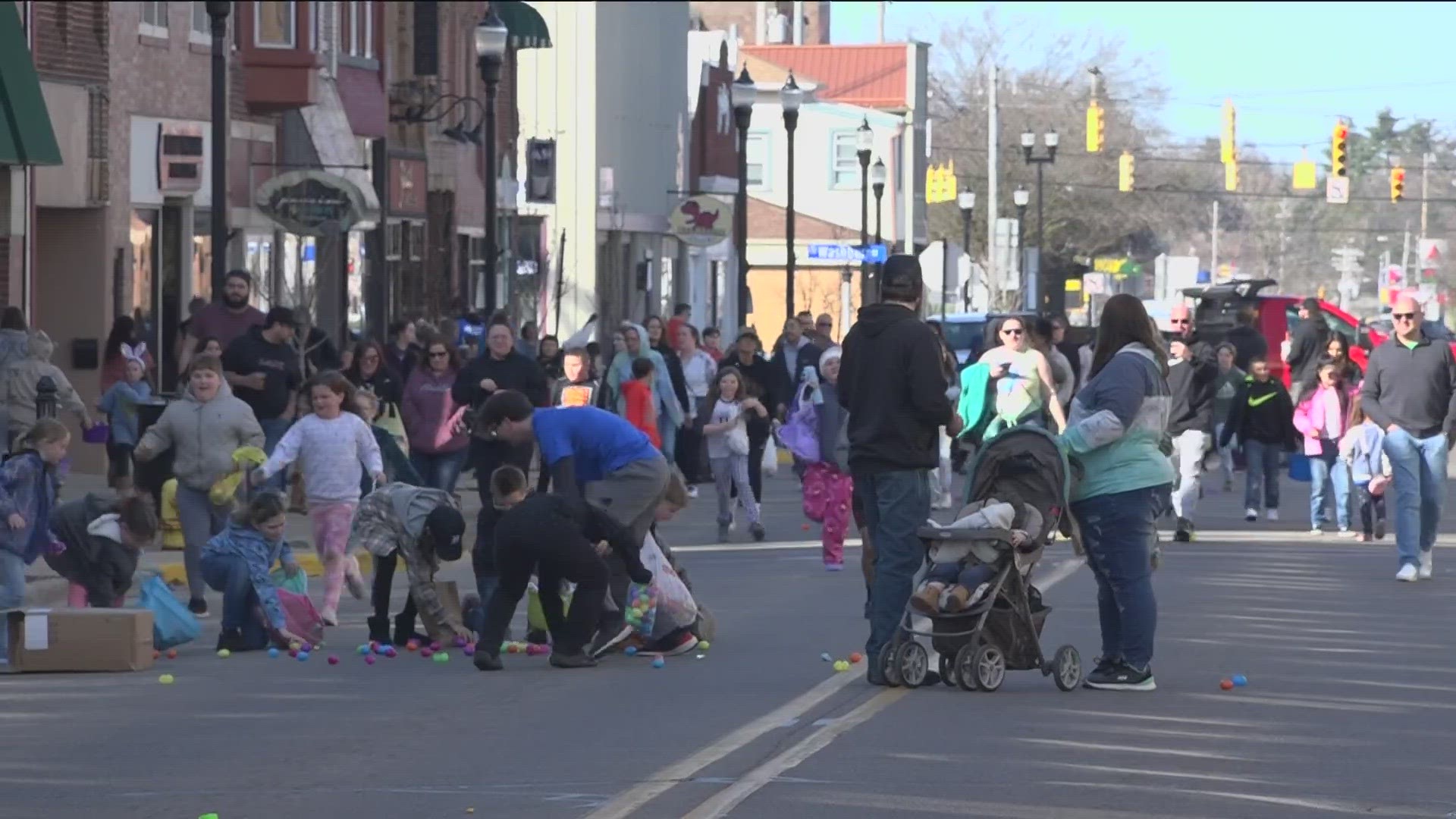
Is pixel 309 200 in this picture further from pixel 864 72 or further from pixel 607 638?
pixel 864 72

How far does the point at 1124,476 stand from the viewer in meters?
11.8

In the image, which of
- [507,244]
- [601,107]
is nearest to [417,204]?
[507,244]

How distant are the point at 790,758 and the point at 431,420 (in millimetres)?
10127

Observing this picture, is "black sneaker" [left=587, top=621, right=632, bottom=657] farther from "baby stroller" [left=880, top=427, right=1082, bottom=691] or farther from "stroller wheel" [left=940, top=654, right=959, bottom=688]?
"stroller wheel" [left=940, top=654, right=959, bottom=688]

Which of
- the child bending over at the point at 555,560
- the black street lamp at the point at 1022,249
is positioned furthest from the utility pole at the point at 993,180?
the child bending over at the point at 555,560

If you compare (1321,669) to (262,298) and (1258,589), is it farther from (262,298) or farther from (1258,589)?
(262,298)

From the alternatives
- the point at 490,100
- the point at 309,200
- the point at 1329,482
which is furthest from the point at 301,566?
the point at 309,200

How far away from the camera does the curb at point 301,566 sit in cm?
1794

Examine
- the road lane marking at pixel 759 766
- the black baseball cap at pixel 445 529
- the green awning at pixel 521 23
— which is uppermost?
the green awning at pixel 521 23

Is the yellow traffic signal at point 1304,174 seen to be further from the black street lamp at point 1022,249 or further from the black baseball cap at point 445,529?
the black baseball cap at point 445,529

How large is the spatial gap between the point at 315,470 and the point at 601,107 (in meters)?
34.5

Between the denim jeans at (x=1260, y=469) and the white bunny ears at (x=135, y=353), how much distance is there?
9.94m

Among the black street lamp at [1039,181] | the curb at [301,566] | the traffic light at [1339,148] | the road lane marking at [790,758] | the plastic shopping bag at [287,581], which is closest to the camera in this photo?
the road lane marking at [790,758]

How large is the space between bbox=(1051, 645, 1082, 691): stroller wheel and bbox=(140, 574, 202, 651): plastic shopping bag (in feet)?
15.8
